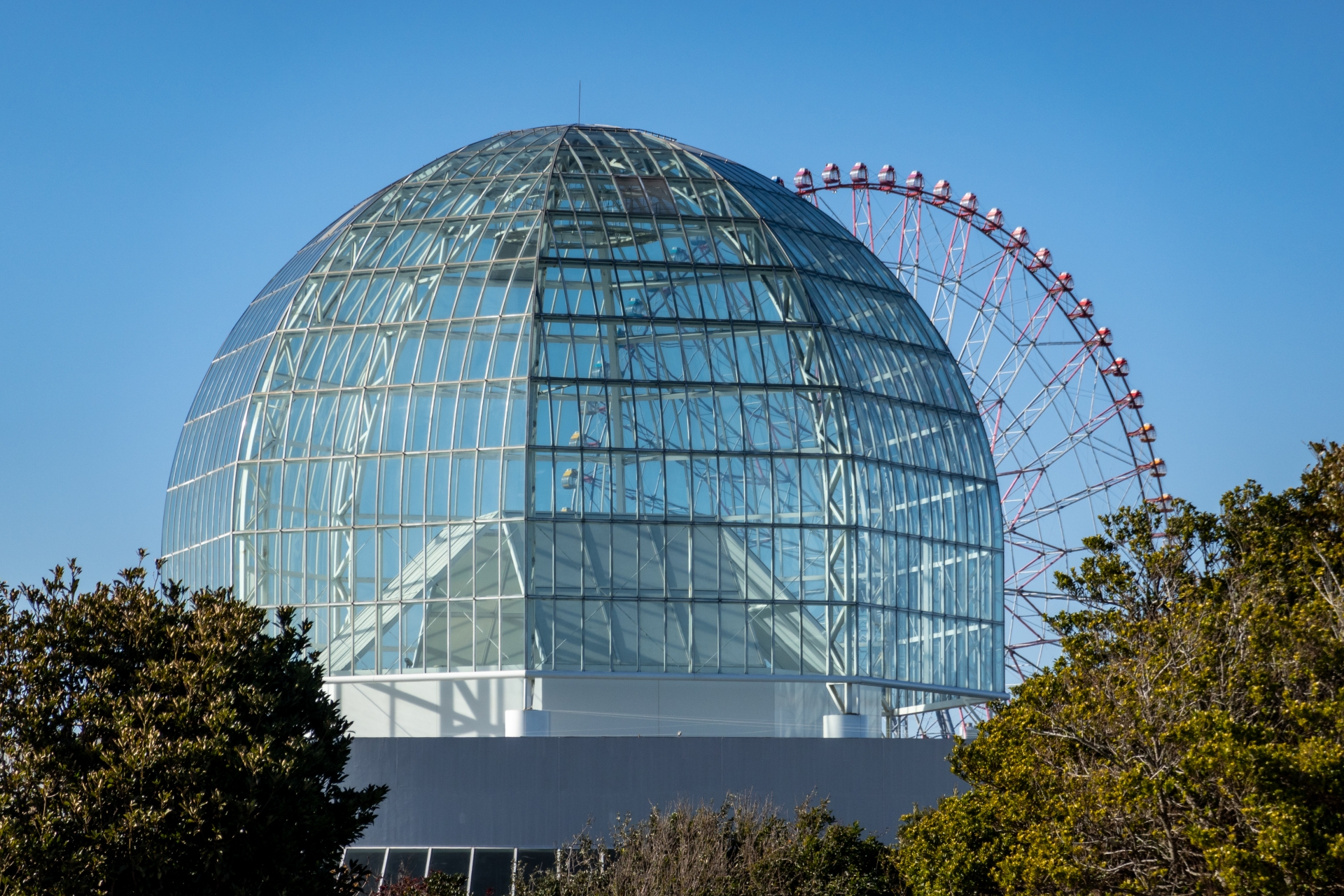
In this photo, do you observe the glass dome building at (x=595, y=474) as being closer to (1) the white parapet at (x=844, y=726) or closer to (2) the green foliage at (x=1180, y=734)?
(1) the white parapet at (x=844, y=726)

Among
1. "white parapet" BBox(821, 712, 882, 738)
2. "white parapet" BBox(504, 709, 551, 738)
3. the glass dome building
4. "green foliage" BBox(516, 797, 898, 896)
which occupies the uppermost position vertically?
the glass dome building

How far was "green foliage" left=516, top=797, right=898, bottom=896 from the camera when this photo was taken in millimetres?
26391

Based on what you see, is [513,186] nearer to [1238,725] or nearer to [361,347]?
[361,347]

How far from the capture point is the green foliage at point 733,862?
1039 inches

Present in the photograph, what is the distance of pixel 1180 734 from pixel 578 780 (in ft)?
51.5

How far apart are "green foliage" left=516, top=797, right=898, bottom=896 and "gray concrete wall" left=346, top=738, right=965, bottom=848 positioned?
8.29ft

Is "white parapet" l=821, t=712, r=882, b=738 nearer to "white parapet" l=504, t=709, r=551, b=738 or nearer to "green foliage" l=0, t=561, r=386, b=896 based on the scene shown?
"white parapet" l=504, t=709, r=551, b=738

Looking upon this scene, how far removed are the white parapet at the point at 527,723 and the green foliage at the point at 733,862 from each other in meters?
5.79

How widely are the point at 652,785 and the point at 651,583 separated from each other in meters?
5.22

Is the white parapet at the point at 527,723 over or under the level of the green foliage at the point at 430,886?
over

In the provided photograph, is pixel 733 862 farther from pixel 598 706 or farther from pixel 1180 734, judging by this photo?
pixel 1180 734

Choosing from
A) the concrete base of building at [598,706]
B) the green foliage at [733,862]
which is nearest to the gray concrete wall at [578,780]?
the green foliage at [733,862]

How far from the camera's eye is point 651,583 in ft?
119

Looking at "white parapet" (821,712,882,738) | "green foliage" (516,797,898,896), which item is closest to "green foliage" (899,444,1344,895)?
"green foliage" (516,797,898,896)
